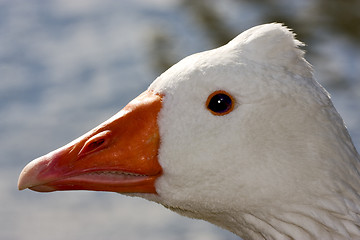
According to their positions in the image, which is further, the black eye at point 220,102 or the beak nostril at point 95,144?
the beak nostril at point 95,144

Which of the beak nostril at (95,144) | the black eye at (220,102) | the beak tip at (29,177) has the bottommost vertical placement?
the beak tip at (29,177)

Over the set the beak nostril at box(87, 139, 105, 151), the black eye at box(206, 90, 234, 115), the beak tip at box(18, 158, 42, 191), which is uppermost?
the black eye at box(206, 90, 234, 115)

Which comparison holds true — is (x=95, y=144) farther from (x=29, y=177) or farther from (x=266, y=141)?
(x=266, y=141)

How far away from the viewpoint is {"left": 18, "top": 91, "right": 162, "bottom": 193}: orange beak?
3.71 metres

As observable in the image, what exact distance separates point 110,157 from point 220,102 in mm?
680

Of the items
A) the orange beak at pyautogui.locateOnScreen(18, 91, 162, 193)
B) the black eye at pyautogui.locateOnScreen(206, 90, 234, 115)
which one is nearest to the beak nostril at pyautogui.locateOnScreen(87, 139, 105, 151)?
the orange beak at pyautogui.locateOnScreen(18, 91, 162, 193)

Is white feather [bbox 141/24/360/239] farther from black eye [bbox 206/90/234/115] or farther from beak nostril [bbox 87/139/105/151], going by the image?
beak nostril [bbox 87/139/105/151]

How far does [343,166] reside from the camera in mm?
3674

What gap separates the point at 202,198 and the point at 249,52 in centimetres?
85

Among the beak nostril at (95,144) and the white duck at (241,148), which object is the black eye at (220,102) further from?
the beak nostril at (95,144)

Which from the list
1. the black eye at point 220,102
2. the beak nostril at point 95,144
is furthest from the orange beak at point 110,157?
the black eye at point 220,102

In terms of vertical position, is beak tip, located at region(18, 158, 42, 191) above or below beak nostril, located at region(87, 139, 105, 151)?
below

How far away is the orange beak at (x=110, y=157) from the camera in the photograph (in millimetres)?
3709

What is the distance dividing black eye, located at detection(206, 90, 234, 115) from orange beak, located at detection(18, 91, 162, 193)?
30 cm
